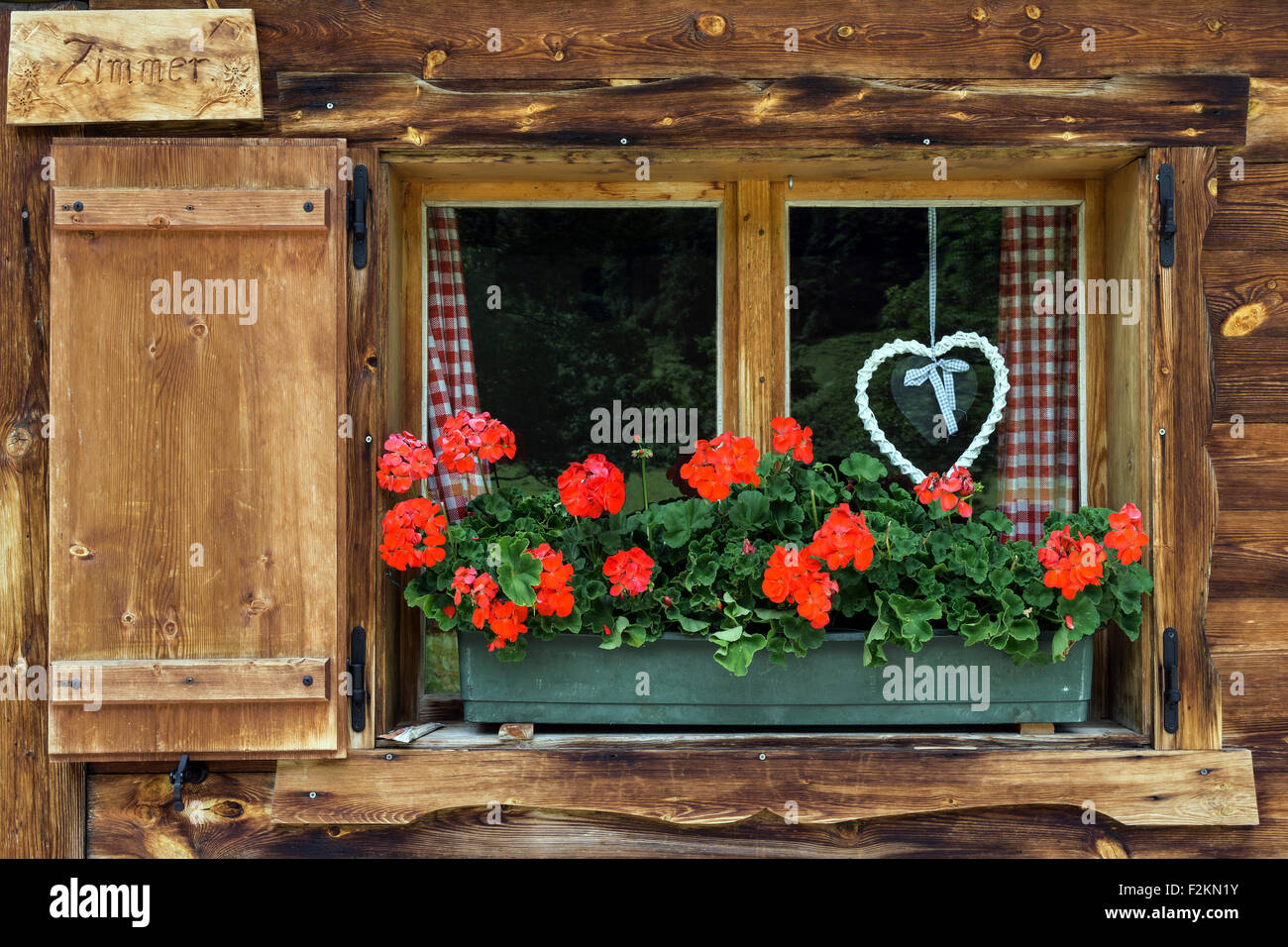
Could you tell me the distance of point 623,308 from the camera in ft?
9.42

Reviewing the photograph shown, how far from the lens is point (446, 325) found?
2.83 m

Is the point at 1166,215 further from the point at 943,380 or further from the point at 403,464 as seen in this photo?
the point at 403,464

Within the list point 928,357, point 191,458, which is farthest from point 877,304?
point 191,458

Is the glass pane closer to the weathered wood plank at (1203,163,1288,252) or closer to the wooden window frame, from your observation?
the wooden window frame

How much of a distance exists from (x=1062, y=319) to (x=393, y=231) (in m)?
1.70

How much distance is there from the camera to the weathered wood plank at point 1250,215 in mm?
2633

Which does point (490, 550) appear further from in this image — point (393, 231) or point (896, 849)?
point (896, 849)

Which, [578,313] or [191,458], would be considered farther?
[578,313]

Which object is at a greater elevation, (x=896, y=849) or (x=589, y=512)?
(x=589, y=512)

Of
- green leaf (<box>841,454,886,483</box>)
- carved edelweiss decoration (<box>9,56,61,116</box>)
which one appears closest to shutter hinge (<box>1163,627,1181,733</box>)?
green leaf (<box>841,454,886,483</box>)

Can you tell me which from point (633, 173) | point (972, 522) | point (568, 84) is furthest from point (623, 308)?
point (972, 522)

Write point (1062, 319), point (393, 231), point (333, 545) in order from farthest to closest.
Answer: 1. point (1062, 319)
2. point (393, 231)
3. point (333, 545)

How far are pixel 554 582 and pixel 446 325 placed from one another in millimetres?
847

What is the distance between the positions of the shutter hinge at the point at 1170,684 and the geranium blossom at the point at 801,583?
81 centimetres
